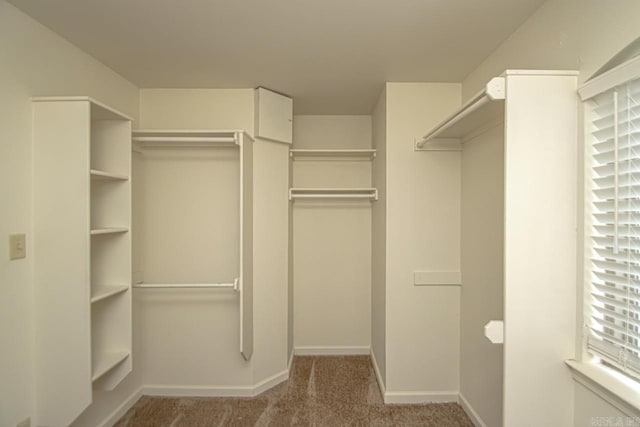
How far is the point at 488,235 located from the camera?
202cm

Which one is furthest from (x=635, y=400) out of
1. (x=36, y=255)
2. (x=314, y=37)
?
(x=36, y=255)

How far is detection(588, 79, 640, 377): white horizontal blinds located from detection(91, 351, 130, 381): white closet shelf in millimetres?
2373

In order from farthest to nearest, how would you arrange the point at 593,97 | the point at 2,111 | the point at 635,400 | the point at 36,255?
the point at 36,255
the point at 2,111
the point at 593,97
the point at 635,400

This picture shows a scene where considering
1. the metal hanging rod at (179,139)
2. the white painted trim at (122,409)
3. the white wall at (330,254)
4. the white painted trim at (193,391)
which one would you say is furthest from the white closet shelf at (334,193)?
the white painted trim at (122,409)

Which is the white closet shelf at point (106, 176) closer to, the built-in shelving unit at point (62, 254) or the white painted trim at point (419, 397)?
the built-in shelving unit at point (62, 254)

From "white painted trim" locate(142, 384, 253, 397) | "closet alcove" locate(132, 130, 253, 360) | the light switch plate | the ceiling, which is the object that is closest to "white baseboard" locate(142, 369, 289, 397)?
"white painted trim" locate(142, 384, 253, 397)

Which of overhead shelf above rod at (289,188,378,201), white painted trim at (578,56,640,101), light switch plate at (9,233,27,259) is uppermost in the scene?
white painted trim at (578,56,640,101)

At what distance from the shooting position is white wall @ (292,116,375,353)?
3311mm

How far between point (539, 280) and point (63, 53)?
107 inches

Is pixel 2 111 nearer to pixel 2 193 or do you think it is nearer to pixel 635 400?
pixel 2 193

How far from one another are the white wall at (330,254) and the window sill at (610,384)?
215 centimetres

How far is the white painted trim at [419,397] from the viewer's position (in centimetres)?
242

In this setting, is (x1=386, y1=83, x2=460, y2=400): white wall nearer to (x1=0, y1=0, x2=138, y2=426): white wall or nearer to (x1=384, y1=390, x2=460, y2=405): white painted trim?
(x1=384, y1=390, x2=460, y2=405): white painted trim

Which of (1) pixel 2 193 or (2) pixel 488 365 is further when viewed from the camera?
(2) pixel 488 365
